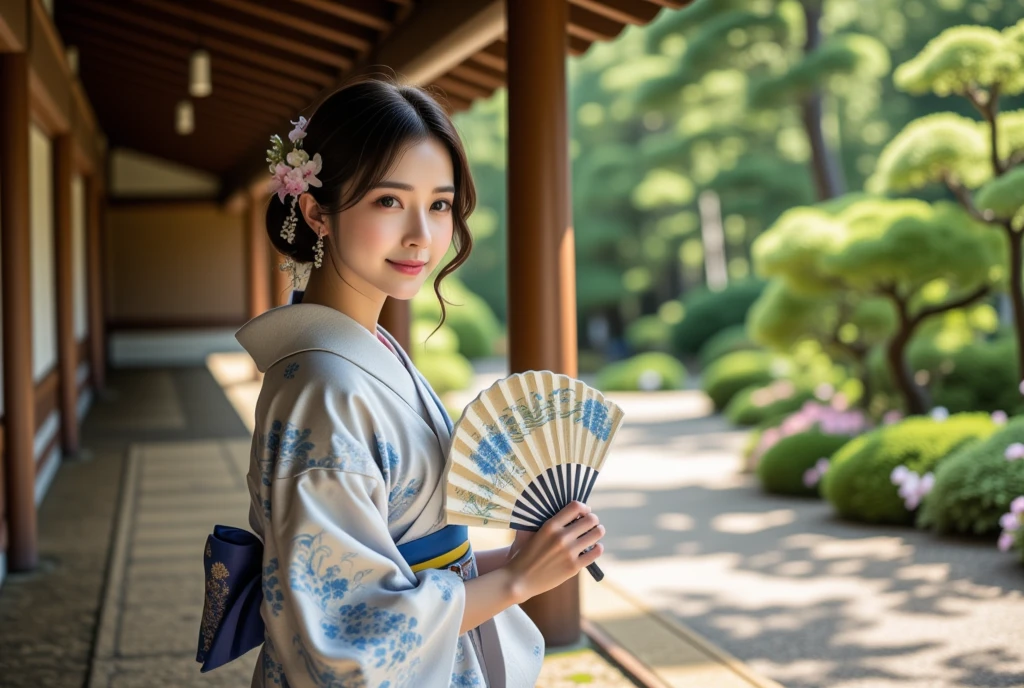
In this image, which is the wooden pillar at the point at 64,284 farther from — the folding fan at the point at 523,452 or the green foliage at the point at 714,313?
the green foliage at the point at 714,313

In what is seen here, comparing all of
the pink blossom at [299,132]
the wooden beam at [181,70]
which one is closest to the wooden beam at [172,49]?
the wooden beam at [181,70]

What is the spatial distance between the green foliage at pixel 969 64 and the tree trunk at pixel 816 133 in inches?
169

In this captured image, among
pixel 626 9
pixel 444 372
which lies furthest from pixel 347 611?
pixel 444 372

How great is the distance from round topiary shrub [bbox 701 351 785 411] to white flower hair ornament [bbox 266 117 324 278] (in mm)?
9754

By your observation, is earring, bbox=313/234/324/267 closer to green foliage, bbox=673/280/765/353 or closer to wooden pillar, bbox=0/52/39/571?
wooden pillar, bbox=0/52/39/571

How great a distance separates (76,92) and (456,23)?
17.1 ft

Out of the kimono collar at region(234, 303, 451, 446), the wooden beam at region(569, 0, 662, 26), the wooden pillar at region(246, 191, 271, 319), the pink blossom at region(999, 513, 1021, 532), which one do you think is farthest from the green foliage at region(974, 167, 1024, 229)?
the wooden pillar at region(246, 191, 271, 319)

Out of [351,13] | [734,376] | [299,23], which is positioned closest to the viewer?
[351,13]

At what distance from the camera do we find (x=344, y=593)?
4.15ft

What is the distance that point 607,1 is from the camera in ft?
11.2

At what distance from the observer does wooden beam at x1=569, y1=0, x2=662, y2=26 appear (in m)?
3.36

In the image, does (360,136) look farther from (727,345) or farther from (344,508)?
(727,345)

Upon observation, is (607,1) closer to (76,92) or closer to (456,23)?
(456,23)

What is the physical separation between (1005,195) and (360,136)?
15.4 ft
